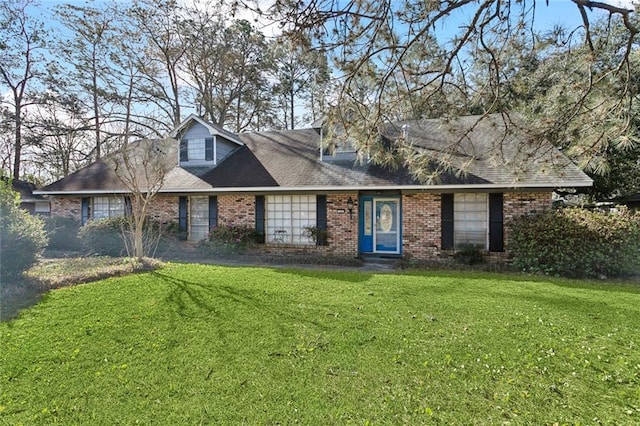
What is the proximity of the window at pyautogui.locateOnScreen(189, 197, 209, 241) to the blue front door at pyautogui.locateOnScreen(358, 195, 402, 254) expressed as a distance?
5953mm

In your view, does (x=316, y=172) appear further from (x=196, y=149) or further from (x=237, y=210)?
(x=196, y=149)

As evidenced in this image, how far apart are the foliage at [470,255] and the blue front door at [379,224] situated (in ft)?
6.58

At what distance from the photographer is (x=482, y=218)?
34.8 feet

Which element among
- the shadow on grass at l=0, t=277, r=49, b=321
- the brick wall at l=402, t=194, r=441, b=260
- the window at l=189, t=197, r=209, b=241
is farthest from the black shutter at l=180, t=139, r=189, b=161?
the brick wall at l=402, t=194, r=441, b=260

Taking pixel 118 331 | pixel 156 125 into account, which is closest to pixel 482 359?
pixel 118 331

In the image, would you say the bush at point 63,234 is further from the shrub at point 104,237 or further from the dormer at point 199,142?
the dormer at point 199,142

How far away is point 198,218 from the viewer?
44.2 ft

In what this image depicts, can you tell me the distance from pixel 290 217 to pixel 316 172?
1.85 metres

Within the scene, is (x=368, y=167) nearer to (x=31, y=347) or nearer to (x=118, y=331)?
(x=118, y=331)

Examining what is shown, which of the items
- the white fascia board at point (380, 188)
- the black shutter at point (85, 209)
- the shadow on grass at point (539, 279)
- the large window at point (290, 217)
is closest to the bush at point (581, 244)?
the shadow on grass at point (539, 279)

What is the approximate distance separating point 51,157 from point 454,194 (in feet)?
82.1

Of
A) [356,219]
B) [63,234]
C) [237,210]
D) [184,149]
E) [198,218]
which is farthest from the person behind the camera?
[184,149]

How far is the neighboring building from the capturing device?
17.9m

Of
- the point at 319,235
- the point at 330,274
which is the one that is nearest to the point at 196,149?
the point at 319,235
